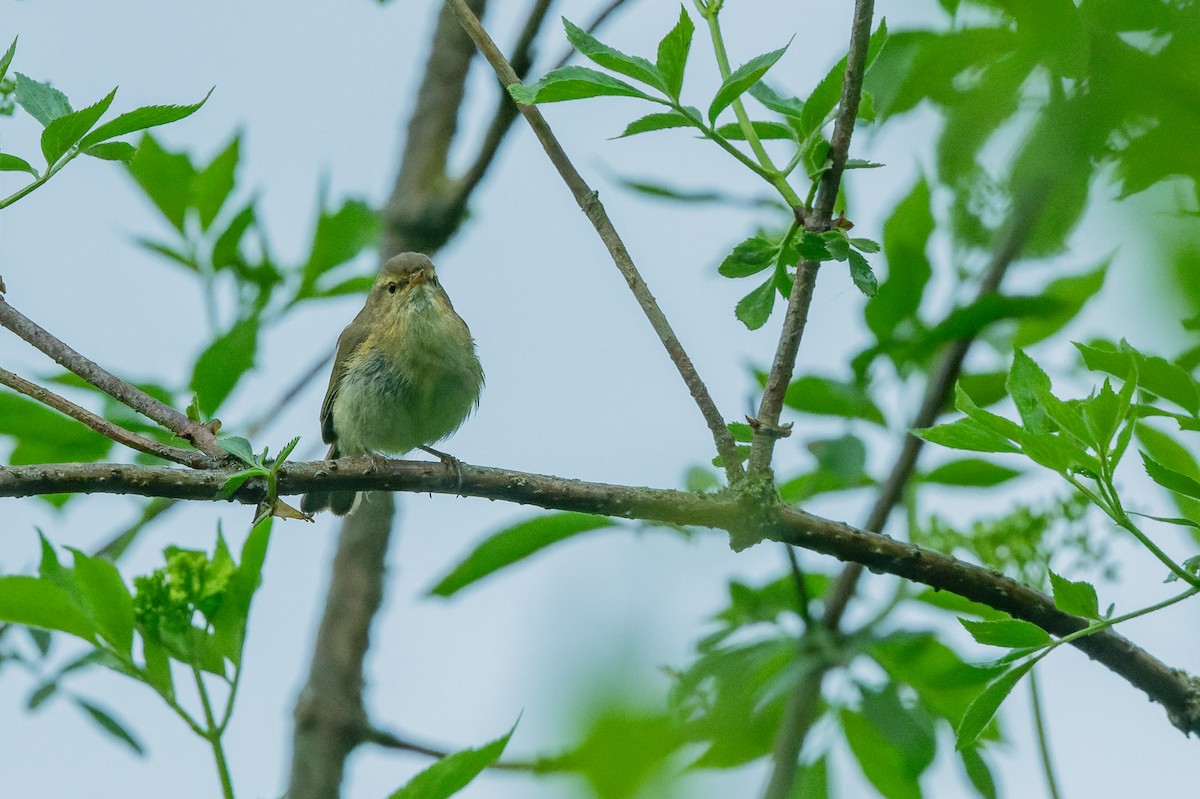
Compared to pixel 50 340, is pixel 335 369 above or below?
above

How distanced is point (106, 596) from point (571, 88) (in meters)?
1.53

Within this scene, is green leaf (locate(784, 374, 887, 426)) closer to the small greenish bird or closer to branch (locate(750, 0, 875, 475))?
branch (locate(750, 0, 875, 475))

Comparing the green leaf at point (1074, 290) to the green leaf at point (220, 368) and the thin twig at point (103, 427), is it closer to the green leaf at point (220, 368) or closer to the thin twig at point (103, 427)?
the green leaf at point (220, 368)

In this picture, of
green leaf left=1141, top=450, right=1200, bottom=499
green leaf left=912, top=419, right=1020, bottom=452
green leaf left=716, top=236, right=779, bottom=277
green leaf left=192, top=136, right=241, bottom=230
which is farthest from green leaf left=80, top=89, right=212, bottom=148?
green leaf left=192, top=136, right=241, bottom=230

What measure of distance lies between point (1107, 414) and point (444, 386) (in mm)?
3510

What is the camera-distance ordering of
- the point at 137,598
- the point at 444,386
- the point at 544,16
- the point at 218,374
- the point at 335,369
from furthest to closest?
the point at 335,369 < the point at 444,386 < the point at 544,16 < the point at 218,374 < the point at 137,598

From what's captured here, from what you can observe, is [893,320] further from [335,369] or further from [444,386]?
[335,369]

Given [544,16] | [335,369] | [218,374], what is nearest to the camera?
[218,374]

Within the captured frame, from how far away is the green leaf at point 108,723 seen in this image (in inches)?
132

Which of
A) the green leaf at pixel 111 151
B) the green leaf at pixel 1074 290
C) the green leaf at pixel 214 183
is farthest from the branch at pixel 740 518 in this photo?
the green leaf at pixel 214 183

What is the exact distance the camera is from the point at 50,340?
2143 millimetres

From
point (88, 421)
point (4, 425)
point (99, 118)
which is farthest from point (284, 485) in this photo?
point (4, 425)

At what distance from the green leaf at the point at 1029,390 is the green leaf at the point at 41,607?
1.94 m

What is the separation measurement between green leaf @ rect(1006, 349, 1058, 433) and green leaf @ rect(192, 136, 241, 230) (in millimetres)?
2899
